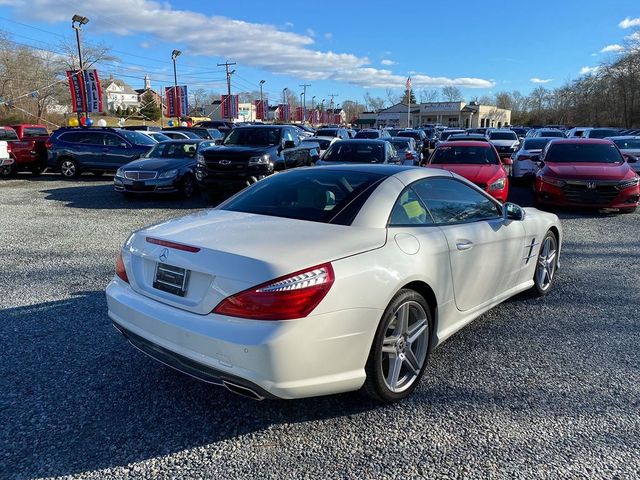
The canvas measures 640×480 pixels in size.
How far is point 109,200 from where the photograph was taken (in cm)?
1223

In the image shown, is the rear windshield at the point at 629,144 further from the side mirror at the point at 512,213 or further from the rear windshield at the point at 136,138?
the rear windshield at the point at 136,138

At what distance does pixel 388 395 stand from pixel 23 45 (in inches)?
3265

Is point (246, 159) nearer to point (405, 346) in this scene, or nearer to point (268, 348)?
point (405, 346)

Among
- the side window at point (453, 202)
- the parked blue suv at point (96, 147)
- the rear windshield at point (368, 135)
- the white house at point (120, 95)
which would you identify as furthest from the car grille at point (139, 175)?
the white house at point (120, 95)

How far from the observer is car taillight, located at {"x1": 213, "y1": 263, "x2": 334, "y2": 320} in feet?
8.25

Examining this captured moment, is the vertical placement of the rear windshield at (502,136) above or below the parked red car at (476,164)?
above

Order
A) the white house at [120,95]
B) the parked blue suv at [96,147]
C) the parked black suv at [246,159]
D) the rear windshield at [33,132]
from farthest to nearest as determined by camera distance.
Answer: the white house at [120,95], the rear windshield at [33,132], the parked blue suv at [96,147], the parked black suv at [246,159]

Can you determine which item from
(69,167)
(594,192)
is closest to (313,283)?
(594,192)

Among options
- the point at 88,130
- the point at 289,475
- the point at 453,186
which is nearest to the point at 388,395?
the point at 289,475

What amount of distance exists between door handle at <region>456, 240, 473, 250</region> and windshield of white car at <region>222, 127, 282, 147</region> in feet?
29.3

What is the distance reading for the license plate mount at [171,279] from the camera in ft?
9.14

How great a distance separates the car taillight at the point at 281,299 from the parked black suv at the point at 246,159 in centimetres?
847

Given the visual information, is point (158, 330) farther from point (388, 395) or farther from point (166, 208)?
point (166, 208)

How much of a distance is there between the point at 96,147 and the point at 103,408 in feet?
49.8
